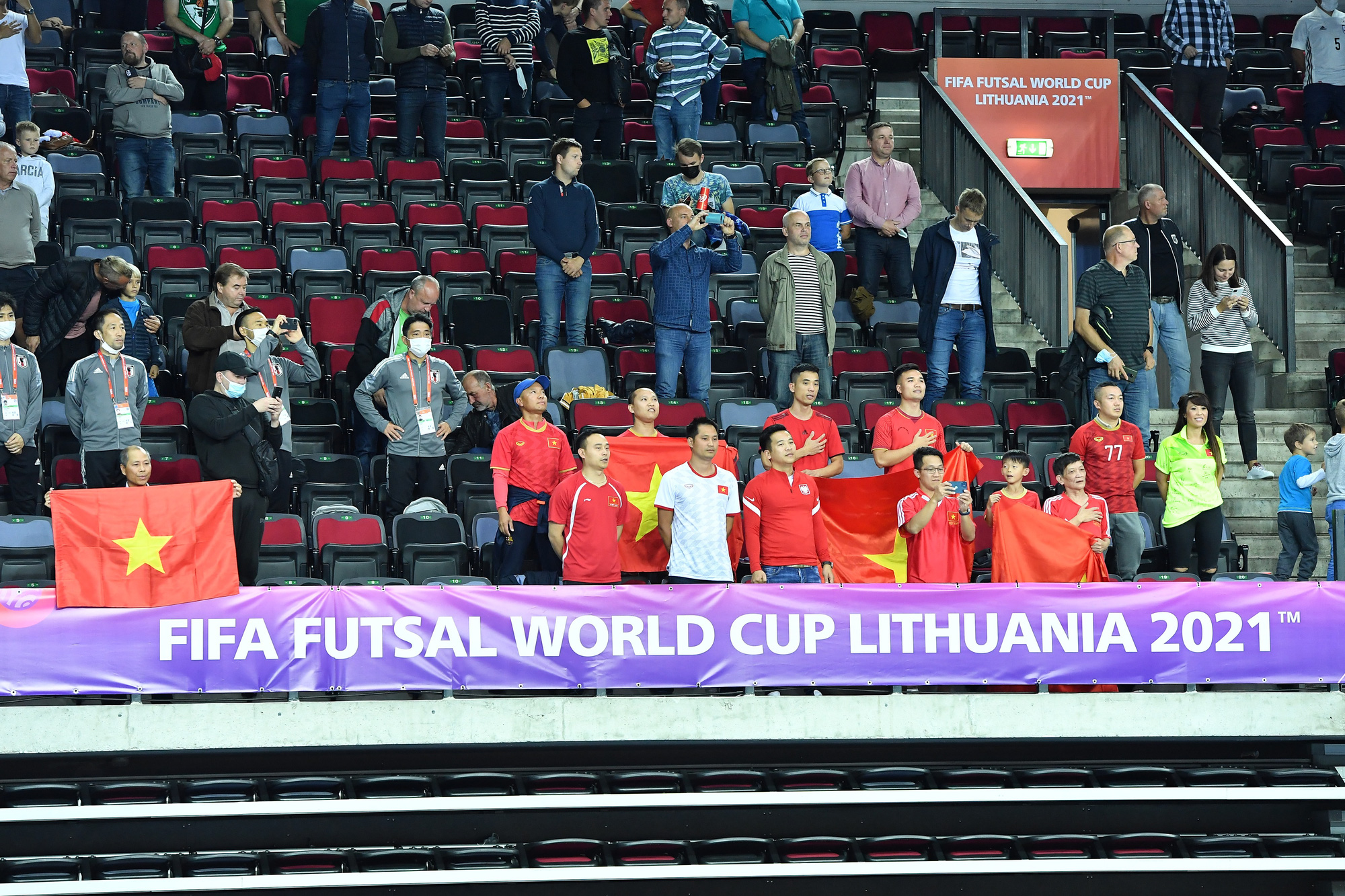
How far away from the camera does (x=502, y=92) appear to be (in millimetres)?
15547

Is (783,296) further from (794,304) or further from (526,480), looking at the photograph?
(526,480)

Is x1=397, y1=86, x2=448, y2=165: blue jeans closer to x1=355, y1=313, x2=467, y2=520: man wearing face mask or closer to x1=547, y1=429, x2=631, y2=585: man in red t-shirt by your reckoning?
x1=355, y1=313, x2=467, y2=520: man wearing face mask

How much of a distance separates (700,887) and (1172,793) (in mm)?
2654

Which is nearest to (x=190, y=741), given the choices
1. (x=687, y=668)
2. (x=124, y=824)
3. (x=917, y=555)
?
(x=124, y=824)

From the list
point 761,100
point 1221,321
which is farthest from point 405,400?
point 761,100

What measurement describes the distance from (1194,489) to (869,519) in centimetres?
200

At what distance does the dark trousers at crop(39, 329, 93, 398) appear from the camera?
1109 cm

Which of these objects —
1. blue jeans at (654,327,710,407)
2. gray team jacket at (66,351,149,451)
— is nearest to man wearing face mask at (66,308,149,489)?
gray team jacket at (66,351,149,451)

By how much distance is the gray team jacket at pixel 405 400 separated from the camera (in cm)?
1051

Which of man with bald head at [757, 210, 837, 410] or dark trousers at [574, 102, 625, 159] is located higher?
dark trousers at [574, 102, 625, 159]

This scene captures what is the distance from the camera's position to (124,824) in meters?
9.02

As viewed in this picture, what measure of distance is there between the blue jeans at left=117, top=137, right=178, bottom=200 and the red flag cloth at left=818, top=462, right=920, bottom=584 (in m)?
6.35

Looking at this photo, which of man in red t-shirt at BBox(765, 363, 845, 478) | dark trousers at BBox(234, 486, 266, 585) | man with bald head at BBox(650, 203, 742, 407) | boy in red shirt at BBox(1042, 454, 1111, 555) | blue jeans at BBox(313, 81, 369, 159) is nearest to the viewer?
dark trousers at BBox(234, 486, 266, 585)

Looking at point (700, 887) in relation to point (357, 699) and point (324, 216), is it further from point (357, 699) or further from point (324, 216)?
point (324, 216)
